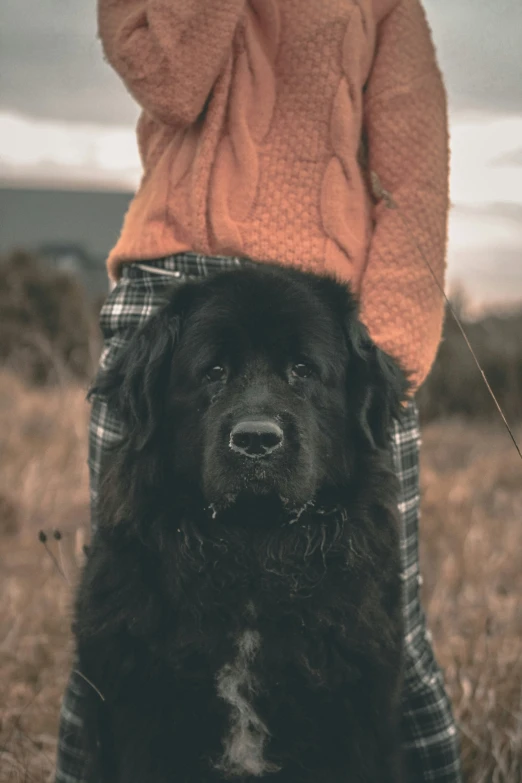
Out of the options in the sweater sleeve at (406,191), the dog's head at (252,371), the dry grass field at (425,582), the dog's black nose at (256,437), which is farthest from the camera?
the dry grass field at (425,582)

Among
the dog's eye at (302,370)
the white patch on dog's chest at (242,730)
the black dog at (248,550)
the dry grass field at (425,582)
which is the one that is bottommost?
the dry grass field at (425,582)

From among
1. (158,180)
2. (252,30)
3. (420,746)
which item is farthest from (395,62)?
(420,746)

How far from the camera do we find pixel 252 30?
2537mm

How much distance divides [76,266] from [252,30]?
12.3 m

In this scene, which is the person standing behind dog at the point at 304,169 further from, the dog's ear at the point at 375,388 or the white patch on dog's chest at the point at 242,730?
the white patch on dog's chest at the point at 242,730

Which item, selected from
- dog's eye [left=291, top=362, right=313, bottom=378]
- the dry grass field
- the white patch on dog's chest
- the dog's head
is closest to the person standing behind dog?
the dog's head

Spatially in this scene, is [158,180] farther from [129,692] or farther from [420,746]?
[420,746]

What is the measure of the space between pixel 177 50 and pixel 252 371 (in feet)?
3.26

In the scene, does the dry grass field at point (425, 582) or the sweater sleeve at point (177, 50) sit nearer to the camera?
the sweater sleeve at point (177, 50)

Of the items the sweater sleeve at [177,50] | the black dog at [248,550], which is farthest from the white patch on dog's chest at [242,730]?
the sweater sleeve at [177,50]

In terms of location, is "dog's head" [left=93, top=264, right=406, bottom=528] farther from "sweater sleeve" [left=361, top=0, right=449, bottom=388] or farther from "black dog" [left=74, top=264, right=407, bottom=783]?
"sweater sleeve" [left=361, top=0, right=449, bottom=388]

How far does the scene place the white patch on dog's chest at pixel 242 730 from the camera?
2.08 metres

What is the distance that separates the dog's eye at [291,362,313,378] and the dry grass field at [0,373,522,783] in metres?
1.13

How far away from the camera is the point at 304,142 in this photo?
8.15 ft
